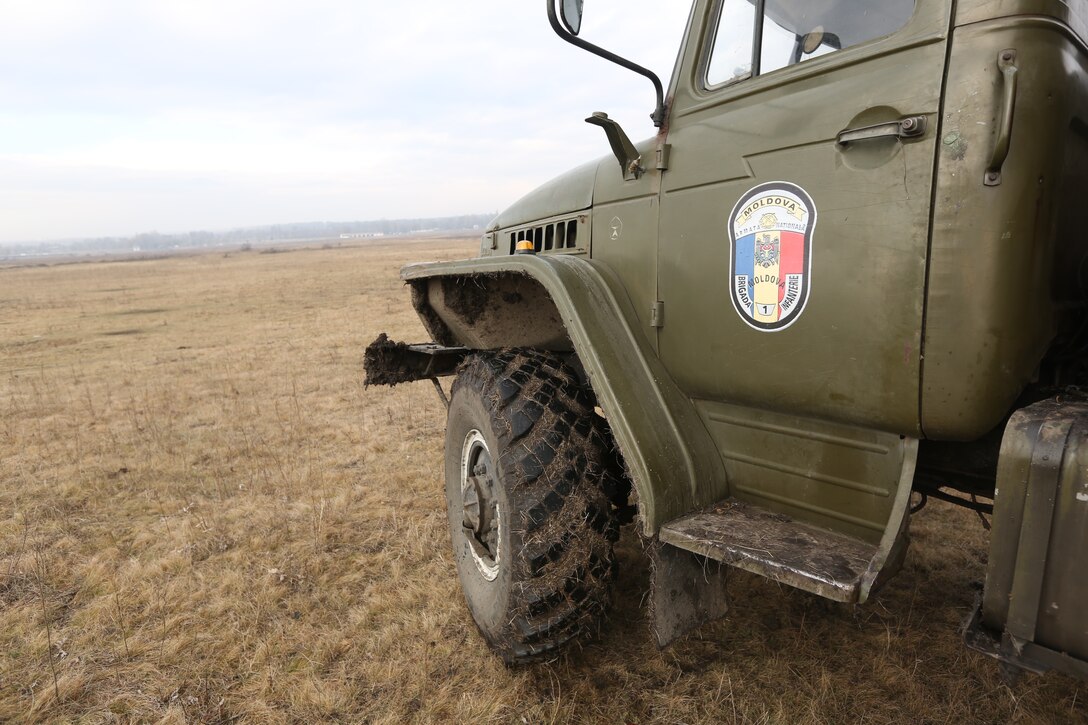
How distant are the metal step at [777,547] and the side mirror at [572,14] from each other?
1463 millimetres

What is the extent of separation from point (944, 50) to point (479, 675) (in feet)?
7.90

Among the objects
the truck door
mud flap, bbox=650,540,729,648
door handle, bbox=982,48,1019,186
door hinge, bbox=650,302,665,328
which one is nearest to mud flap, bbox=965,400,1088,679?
the truck door

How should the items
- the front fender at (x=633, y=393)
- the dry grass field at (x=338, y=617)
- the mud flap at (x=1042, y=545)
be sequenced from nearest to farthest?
the mud flap at (x=1042, y=545) → the front fender at (x=633, y=393) → the dry grass field at (x=338, y=617)

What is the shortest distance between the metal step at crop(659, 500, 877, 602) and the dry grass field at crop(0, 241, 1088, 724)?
0.80 m

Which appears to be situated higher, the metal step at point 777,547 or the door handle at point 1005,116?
the door handle at point 1005,116

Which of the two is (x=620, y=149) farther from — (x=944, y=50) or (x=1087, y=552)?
(x=1087, y=552)

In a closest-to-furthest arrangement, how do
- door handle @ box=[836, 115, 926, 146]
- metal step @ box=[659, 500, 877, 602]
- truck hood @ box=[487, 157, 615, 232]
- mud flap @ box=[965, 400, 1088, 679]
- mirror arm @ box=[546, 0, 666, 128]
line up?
mud flap @ box=[965, 400, 1088, 679], door handle @ box=[836, 115, 926, 146], metal step @ box=[659, 500, 877, 602], mirror arm @ box=[546, 0, 666, 128], truck hood @ box=[487, 157, 615, 232]

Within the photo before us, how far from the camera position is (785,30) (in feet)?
6.37

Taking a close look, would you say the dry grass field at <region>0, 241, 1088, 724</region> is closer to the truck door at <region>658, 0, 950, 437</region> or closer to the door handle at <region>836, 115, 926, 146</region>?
the truck door at <region>658, 0, 950, 437</region>

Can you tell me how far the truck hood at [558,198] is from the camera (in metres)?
2.69

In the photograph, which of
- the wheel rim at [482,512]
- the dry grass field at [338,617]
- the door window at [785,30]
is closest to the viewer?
the door window at [785,30]

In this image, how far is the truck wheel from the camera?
7.02 feet

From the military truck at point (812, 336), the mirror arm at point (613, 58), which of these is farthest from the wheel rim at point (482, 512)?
the mirror arm at point (613, 58)

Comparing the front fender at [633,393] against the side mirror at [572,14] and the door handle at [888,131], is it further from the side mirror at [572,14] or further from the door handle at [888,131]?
the door handle at [888,131]
